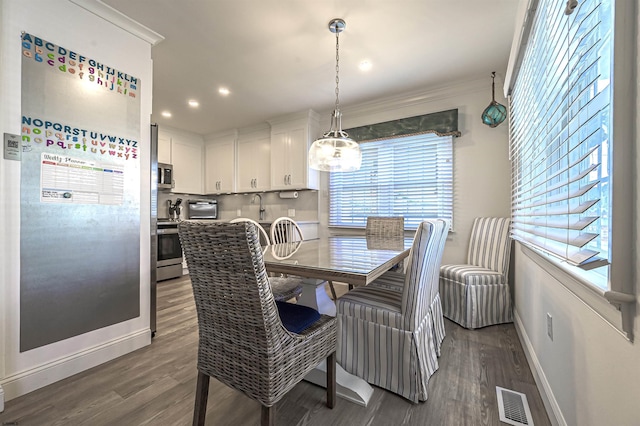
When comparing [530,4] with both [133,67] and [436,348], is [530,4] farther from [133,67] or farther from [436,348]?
[133,67]

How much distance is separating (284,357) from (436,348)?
137 cm

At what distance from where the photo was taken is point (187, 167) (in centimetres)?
503

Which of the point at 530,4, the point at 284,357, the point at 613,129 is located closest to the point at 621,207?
the point at 613,129

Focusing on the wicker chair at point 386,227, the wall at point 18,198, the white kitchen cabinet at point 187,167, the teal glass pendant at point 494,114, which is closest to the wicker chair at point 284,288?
the wall at point 18,198

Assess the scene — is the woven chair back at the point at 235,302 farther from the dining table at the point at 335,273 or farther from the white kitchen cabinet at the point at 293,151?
the white kitchen cabinet at the point at 293,151

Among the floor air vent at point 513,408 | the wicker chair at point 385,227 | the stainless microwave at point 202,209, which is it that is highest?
the stainless microwave at point 202,209

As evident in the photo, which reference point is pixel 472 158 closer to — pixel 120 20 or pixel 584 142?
pixel 584 142

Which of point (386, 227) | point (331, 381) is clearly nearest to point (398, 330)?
point (331, 381)

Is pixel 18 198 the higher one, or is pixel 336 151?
pixel 336 151

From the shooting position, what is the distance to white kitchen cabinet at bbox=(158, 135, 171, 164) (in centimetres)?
455

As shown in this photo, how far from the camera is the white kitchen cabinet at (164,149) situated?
4551mm

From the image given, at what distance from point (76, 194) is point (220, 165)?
11.2ft

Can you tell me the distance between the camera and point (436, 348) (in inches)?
76.9

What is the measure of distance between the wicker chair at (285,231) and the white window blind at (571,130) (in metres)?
2.04
